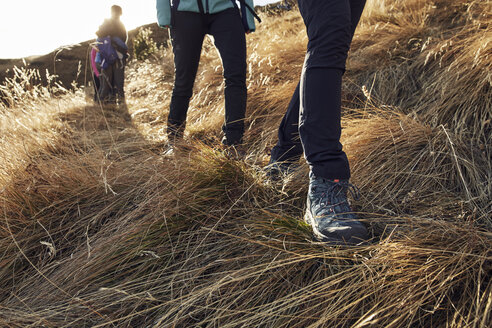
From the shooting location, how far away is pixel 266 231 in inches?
50.5

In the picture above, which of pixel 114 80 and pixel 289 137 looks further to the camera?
pixel 114 80

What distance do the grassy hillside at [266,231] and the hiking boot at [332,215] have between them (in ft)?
0.15

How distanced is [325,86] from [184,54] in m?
1.46

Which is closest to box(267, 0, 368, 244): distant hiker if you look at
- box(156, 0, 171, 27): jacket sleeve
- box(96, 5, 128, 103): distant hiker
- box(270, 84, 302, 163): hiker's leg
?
box(270, 84, 302, 163): hiker's leg

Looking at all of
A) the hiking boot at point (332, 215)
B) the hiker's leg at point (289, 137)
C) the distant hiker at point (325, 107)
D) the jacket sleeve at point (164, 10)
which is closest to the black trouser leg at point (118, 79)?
the jacket sleeve at point (164, 10)

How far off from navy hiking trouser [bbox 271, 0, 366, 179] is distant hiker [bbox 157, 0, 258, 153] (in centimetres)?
103

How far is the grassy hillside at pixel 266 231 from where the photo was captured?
0.96 m

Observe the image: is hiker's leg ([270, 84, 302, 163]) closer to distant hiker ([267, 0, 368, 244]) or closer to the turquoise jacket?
distant hiker ([267, 0, 368, 244])

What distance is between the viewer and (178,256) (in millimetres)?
1333

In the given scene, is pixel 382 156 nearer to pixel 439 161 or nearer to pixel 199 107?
pixel 439 161

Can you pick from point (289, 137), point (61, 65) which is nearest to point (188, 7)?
point (289, 137)

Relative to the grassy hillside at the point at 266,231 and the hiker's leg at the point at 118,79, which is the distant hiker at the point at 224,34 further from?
the hiker's leg at the point at 118,79

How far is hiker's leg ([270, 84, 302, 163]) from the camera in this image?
1643 mm

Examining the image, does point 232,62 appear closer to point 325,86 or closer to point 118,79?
point 325,86
